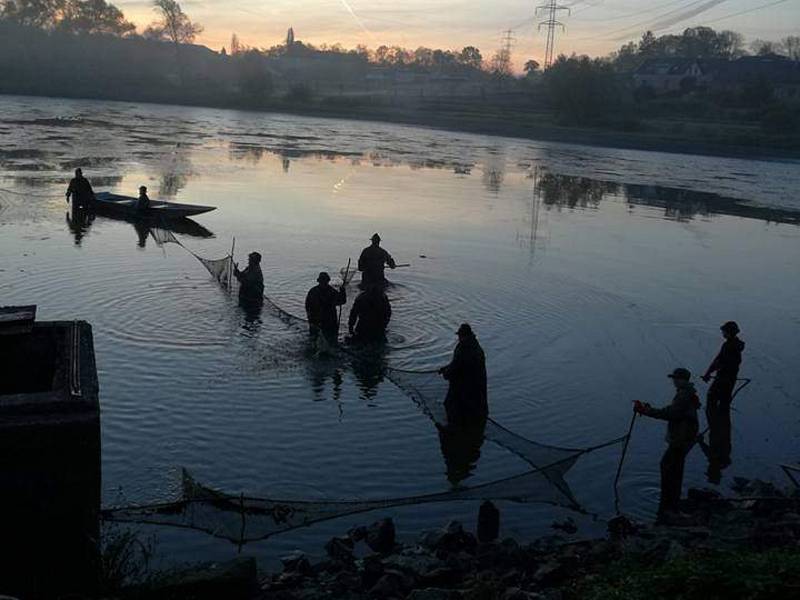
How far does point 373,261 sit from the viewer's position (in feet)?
55.7

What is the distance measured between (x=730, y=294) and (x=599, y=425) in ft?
36.5

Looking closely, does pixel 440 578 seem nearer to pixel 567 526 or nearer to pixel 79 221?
pixel 567 526

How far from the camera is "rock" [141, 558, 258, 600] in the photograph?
266 inches

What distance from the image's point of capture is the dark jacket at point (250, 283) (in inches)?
663

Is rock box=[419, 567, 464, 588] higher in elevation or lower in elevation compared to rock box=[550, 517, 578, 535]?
higher

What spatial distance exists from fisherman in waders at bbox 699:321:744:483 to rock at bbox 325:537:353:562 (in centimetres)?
572

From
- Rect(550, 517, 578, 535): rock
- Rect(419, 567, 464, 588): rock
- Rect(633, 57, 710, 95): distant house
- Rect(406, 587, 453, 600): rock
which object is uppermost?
Rect(633, 57, 710, 95): distant house

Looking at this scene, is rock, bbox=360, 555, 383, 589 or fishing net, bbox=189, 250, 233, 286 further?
fishing net, bbox=189, 250, 233, 286

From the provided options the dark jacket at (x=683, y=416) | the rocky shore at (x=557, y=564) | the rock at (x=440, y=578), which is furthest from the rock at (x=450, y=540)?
the dark jacket at (x=683, y=416)

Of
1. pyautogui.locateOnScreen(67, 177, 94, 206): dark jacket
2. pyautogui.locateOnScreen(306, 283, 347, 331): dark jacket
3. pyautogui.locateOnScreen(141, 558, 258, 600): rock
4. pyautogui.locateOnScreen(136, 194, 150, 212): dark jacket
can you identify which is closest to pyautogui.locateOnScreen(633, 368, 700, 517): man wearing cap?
pyautogui.locateOnScreen(141, 558, 258, 600): rock

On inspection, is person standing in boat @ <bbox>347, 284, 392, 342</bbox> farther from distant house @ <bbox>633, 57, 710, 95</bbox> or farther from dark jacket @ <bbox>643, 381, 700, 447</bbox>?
distant house @ <bbox>633, 57, 710, 95</bbox>

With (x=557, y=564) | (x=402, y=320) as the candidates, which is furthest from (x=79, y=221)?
(x=557, y=564)

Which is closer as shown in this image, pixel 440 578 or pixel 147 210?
pixel 440 578

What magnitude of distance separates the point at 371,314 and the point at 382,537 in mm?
6599
